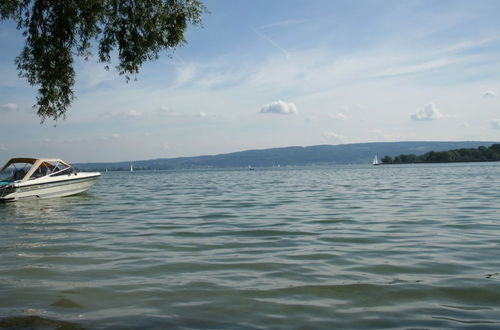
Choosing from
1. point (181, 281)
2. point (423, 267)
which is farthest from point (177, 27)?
point (423, 267)

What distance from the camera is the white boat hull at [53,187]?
24.2 m

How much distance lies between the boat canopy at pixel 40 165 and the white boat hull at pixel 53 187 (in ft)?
1.76

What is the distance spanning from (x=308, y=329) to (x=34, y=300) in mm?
3946

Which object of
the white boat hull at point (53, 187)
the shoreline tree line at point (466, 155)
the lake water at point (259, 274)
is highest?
the shoreline tree line at point (466, 155)

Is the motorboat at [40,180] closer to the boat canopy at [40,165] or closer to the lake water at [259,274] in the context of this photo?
the boat canopy at [40,165]

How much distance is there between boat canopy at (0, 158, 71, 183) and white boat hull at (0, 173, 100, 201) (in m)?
0.54

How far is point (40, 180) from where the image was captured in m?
25.8

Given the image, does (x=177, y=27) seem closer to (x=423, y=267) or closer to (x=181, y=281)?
(x=181, y=281)

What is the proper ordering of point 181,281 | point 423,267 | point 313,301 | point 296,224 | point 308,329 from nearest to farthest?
point 308,329
point 313,301
point 181,281
point 423,267
point 296,224

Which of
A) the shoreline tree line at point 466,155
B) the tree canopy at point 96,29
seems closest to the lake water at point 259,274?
the tree canopy at point 96,29

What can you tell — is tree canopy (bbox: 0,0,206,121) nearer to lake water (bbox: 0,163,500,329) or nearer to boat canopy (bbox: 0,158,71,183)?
lake water (bbox: 0,163,500,329)

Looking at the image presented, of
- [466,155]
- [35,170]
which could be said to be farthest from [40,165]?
[466,155]

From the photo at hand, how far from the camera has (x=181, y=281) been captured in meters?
7.23

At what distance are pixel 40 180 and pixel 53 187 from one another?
4.57ft
